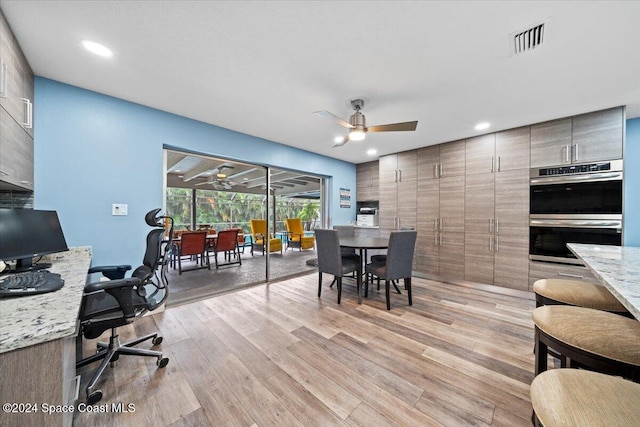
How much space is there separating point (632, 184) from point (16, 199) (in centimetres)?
703

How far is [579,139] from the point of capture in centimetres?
296

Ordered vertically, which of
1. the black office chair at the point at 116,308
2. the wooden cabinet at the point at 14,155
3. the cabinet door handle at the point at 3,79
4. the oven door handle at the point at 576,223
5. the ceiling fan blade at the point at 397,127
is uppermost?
the ceiling fan blade at the point at 397,127

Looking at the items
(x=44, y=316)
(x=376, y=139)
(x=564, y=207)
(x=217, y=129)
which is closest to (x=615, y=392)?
(x=44, y=316)

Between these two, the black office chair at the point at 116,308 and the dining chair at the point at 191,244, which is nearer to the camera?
the black office chair at the point at 116,308

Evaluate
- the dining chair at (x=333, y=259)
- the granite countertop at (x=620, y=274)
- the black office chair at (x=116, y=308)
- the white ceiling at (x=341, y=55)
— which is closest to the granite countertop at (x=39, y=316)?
the black office chair at (x=116, y=308)

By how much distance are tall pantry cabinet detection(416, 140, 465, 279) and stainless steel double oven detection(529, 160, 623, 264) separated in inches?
37.0

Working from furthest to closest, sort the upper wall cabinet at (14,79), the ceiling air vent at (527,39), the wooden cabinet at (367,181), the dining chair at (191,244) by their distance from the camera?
the wooden cabinet at (367,181)
the dining chair at (191,244)
the ceiling air vent at (527,39)
the upper wall cabinet at (14,79)

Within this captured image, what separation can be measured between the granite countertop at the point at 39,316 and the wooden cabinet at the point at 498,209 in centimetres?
454

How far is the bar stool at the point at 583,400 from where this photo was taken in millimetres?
631

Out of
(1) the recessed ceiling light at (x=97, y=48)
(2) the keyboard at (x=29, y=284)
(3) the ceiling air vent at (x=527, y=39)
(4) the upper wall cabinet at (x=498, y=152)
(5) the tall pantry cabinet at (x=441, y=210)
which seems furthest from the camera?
(5) the tall pantry cabinet at (x=441, y=210)

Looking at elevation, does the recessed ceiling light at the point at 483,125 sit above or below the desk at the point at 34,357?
above

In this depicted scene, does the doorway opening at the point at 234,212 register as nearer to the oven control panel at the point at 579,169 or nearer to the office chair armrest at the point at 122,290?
the office chair armrest at the point at 122,290

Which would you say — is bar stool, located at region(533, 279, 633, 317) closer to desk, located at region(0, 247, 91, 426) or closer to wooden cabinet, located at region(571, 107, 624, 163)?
wooden cabinet, located at region(571, 107, 624, 163)

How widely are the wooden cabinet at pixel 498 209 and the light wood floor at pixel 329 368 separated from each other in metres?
0.70
